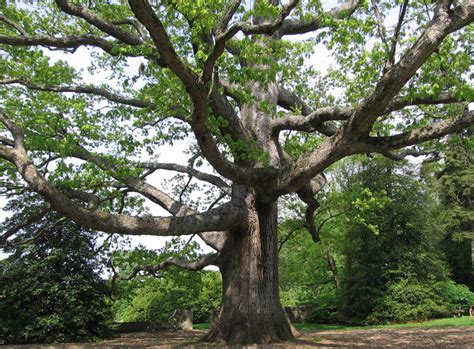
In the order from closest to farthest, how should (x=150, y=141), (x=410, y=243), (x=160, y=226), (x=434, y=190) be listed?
(x=160, y=226)
(x=150, y=141)
(x=410, y=243)
(x=434, y=190)

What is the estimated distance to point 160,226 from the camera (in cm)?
862

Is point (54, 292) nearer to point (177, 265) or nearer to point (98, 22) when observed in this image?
point (177, 265)

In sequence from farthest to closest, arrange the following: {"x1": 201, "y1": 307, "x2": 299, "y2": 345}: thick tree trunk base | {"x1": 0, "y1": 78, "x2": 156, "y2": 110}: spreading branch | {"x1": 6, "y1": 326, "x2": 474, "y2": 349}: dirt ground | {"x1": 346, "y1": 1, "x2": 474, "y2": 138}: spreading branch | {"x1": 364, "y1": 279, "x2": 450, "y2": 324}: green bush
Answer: {"x1": 364, "y1": 279, "x2": 450, "y2": 324}: green bush < {"x1": 0, "y1": 78, "x2": 156, "y2": 110}: spreading branch < {"x1": 201, "y1": 307, "x2": 299, "y2": 345}: thick tree trunk base < {"x1": 6, "y1": 326, "x2": 474, "y2": 349}: dirt ground < {"x1": 346, "y1": 1, "x2": 474, "y2": 138}: spreading branch

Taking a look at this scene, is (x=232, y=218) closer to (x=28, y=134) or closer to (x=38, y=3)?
(x=28, y=134)

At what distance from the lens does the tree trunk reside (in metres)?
9.68

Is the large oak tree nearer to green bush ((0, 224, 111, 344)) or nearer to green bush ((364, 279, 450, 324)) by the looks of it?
green bush ((0, 224, 111, 344))

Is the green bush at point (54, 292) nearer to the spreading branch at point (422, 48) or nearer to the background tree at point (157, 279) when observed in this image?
the background tree at point (157, 279)

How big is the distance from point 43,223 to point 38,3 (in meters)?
6.78

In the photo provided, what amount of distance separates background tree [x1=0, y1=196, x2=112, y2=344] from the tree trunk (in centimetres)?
501

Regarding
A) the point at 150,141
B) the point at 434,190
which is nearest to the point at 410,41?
the point at 150,141

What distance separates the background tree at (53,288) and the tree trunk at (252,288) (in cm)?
501

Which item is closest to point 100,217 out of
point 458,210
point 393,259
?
point 393,259

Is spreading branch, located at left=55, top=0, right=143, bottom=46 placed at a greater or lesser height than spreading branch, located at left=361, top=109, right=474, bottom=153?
greater

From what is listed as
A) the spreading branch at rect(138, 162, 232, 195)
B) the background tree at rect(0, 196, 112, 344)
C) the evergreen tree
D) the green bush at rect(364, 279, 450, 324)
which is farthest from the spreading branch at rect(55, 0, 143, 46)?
the green bush at rect(364, 279, 450, 324)
